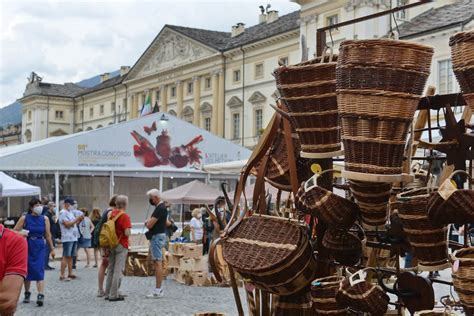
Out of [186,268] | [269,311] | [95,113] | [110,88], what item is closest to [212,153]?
[186,268]

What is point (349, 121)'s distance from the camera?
267cm

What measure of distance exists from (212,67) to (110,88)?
18.3 metres

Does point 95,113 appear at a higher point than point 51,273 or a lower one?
higher

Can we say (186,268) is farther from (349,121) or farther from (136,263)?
(349,121)

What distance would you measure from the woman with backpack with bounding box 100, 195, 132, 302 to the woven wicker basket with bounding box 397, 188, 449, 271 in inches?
299

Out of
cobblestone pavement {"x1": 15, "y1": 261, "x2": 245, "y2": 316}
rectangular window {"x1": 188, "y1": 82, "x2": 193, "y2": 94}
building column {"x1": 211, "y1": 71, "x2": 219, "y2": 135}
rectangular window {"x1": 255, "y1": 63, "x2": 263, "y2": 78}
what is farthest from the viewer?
rectangular window {"x1": 188, "y1": 82, "x2": 193, "y2": 94}

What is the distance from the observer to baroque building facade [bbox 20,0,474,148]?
111ft

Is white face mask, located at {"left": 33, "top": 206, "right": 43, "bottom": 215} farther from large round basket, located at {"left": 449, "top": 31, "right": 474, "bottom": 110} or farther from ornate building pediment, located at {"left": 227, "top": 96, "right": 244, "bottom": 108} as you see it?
ornate building pediment, located at {"left": 227, "top": 96, "right": 244, "bottom": 108}

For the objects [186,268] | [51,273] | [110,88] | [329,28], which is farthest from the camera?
[110,88]

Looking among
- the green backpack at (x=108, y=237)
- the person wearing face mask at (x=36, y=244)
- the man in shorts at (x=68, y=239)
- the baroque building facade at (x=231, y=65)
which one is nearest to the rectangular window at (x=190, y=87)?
the baroque building facade at (x=231, y=65)

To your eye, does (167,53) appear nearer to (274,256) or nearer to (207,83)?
(207,83)

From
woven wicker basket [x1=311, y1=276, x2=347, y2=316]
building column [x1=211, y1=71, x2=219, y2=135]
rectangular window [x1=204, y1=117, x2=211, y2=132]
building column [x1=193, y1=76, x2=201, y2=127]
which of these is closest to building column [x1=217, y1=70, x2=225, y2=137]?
building column [x1=211, y1=71, x2=219, y2=135]

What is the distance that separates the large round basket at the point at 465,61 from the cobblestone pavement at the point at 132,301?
695cm

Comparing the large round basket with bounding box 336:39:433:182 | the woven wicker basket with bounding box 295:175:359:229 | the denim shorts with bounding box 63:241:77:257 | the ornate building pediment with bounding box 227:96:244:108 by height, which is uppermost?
the ornate building pediment with bounding box 227:96:244:108
